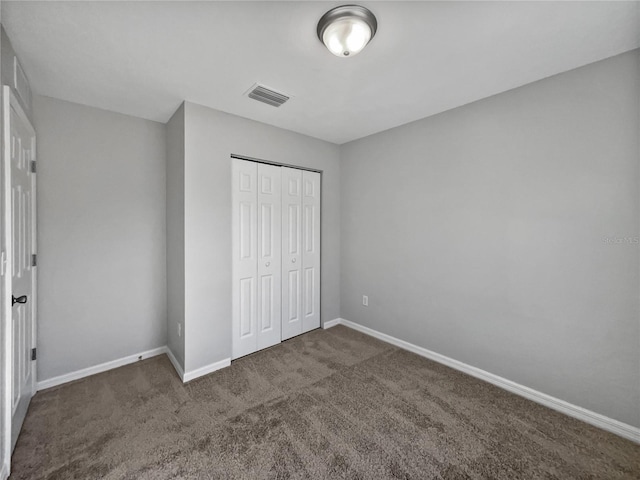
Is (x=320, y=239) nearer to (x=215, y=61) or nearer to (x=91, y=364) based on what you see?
(x=215, y=61)

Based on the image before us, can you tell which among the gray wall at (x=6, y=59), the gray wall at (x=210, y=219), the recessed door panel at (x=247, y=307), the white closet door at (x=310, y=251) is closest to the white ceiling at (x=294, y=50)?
the gray wall at (x=6, y=59)

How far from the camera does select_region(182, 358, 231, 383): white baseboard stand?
96.6 inches

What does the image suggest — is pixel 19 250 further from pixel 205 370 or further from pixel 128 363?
pixel 205 370

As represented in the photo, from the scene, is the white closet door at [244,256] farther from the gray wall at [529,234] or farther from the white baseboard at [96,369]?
the gray wall at [529,234]

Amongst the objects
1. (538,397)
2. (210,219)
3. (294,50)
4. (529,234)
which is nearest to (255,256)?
(210,219)

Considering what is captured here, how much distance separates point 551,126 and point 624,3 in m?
0.76

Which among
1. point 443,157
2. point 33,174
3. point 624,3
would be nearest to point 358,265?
point 443,157

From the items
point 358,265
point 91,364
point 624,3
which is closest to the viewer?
point 624,3

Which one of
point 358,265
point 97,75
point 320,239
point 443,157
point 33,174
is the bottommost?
point 358,265

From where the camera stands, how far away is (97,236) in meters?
2.57

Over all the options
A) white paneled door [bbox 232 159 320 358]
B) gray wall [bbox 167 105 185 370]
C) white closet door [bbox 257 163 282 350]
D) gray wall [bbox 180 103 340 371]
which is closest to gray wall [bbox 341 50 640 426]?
white paneled door [bbox 232 159 320 358]

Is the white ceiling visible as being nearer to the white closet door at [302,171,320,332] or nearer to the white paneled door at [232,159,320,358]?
the white paneled door at [232,159,320,358]

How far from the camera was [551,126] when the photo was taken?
81.5 inches

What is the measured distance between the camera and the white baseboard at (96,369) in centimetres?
234
